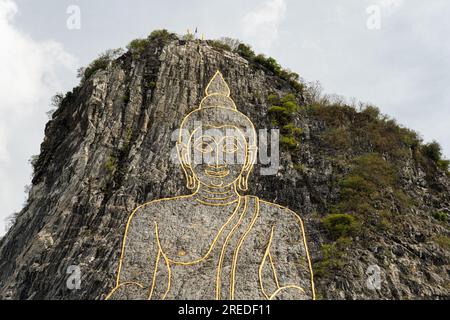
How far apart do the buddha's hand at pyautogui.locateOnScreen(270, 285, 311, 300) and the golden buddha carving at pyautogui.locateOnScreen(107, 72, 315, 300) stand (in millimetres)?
22

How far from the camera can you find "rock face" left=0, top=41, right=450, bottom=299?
15102 millimetres

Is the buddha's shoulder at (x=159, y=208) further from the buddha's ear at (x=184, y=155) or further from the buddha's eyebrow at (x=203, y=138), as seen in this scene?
the buddha's eyebrow at (x=203, y=138)

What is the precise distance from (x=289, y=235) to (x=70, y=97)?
10.7 m

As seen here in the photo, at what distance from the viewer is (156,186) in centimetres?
1680

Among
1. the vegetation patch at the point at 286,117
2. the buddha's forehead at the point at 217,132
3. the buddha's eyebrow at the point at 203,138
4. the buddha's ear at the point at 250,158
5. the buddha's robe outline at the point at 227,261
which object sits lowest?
the buddha's robe outline at the point at 227,261

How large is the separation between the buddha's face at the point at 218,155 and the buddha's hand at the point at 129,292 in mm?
3050

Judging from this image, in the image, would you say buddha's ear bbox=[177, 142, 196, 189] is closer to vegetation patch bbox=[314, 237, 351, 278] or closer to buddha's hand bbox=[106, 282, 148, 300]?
buddha's hand bbox=[106, 282, 148, 300]

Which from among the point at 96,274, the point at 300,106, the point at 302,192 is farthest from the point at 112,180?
the point at 300,106

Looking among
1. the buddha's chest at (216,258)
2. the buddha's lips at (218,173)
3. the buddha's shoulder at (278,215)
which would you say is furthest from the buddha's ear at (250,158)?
the buddha's chest at (216,258)

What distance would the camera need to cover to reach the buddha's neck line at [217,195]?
15.1 m

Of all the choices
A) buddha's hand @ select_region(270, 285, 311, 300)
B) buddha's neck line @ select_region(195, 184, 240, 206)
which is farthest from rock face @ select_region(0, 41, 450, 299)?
buddha's neck line @ select_region(195, 184, 240, 206)
